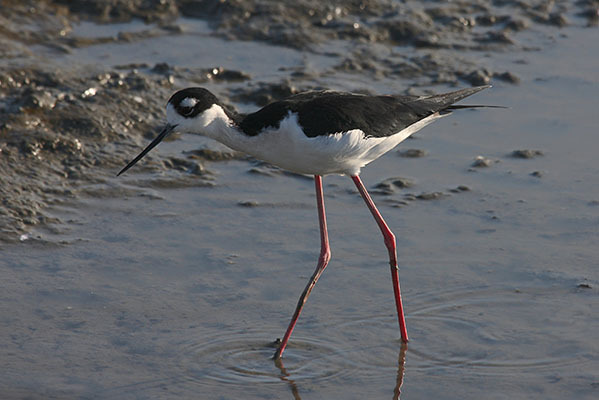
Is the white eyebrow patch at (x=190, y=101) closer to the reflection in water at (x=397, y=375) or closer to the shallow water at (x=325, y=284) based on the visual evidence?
the shallow water at (x=325, y=284)

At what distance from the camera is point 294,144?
460 cm

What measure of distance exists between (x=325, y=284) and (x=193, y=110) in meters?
1.35

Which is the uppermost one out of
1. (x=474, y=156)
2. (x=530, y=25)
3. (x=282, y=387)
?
(x=530, y=25)

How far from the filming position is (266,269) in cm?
558

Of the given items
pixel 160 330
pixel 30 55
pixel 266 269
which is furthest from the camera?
pixel 30 55

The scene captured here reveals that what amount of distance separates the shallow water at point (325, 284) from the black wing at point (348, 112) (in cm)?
97

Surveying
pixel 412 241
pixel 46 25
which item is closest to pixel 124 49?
pixel 46 25

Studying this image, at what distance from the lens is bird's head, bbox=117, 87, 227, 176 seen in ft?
15.2

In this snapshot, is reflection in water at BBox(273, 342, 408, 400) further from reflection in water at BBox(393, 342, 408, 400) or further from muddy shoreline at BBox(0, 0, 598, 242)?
muddy shoreline at BBox(0, 0, 598, 242)

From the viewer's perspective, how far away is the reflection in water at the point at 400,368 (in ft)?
15.2

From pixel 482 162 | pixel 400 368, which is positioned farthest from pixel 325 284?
pixel 482 162

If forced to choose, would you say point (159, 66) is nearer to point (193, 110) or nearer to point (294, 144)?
point (193, 110)

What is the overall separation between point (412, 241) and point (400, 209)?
16.4 inches

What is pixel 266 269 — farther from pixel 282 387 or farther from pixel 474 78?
pixel 474 78
